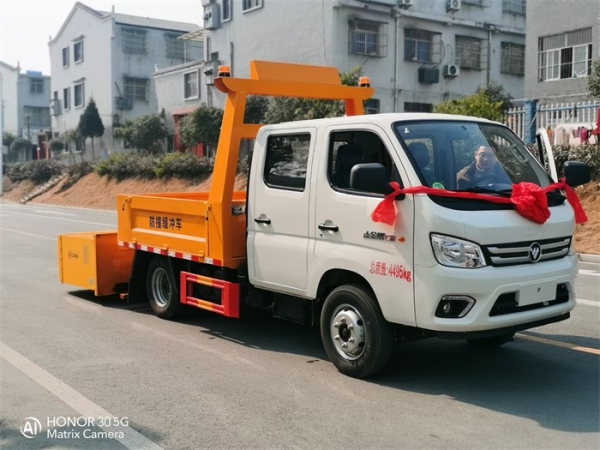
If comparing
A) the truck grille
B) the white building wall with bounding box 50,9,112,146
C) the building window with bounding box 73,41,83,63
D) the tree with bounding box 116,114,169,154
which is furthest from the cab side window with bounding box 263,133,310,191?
the building window with bounding box 73,41,83,63

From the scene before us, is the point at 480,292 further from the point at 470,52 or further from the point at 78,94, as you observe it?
the point at 78,94

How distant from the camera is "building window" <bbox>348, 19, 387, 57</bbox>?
2911 centimetres

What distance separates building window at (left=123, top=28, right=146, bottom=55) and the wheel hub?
145ft

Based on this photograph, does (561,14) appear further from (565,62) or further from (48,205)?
(48,205)

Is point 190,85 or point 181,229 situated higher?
point 190,85

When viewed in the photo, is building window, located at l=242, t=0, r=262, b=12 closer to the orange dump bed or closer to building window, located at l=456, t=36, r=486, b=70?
building window, located at l=456, t=36, r=486, b=70

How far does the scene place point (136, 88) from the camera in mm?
47750

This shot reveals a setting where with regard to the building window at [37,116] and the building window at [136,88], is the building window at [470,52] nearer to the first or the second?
the building window at [136,88]

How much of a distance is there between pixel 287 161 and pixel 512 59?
100 feet

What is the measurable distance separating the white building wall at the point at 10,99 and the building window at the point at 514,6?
5163cm

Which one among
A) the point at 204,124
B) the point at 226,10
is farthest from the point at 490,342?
the point at 226,10

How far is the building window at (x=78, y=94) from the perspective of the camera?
50.8 meters

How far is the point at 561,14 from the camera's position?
2386 centimetres

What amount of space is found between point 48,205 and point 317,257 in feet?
115
